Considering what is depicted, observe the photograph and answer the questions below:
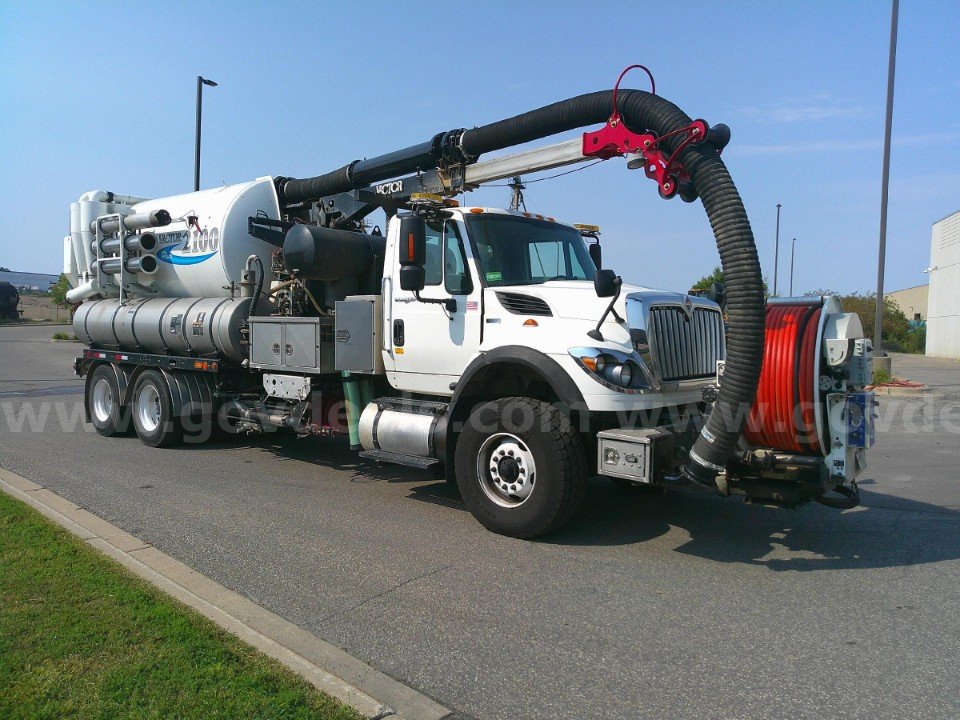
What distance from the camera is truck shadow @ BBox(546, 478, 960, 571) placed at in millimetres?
5719

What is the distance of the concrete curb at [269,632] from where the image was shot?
11.4 feet

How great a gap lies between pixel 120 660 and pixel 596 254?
229 inches

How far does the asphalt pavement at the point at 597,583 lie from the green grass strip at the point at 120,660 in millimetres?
575

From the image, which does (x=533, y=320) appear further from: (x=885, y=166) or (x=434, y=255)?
(x=885, y=166)

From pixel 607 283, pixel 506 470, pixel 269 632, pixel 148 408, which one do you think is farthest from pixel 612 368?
pixel 148 408

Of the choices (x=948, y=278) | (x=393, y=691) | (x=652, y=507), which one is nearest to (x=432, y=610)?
(x=393, y=691)

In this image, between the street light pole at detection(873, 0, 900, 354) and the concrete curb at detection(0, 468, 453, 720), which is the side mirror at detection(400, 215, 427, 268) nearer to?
the concrete curb at detection(0, 468, 453, 720)

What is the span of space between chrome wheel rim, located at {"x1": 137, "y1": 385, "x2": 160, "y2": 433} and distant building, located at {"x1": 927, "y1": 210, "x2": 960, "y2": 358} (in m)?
34.5

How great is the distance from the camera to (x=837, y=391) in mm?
5434

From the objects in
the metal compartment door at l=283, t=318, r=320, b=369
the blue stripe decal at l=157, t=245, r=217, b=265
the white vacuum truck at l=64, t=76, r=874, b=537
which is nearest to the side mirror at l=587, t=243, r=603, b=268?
the white vacuum truck at l=64, t=76, r=874, b=537

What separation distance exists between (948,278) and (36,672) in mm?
40326

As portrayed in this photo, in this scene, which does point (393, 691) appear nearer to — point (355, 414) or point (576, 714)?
point (576, 714)

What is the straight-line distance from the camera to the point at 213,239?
392 inches
